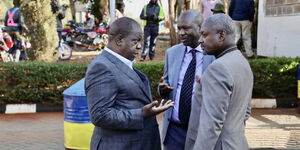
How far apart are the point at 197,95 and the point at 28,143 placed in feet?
14.5

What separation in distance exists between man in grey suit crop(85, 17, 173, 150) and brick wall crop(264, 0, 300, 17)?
9.41 m

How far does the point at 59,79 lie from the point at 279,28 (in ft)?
21.4

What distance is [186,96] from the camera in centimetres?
380

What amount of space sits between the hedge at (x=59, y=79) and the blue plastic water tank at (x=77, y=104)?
3.43 m

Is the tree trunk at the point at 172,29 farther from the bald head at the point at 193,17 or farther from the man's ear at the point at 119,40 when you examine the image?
the man's ear at the point at 119,40

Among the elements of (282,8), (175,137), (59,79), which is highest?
(282,8)

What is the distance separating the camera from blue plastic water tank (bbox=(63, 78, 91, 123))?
5598 millimetres

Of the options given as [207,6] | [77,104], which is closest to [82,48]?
[207,6]

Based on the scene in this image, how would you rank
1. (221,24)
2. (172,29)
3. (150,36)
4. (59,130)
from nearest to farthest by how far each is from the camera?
1. (221,24)
2. (59,130)
3. (150,36)
4. (172,29)

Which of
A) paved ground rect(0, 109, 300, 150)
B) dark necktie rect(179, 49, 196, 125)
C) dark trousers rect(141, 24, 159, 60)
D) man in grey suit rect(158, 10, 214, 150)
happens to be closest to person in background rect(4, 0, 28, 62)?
dark trousers rect(141, 24, 159, 60)

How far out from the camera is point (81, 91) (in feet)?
18.4

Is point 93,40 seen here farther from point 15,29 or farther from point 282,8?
point 282,8

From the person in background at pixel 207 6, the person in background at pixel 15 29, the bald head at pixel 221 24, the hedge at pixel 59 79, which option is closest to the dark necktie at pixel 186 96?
the bald head at pixel 221 24

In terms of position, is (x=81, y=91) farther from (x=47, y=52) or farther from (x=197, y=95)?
(x=47, y=52)
